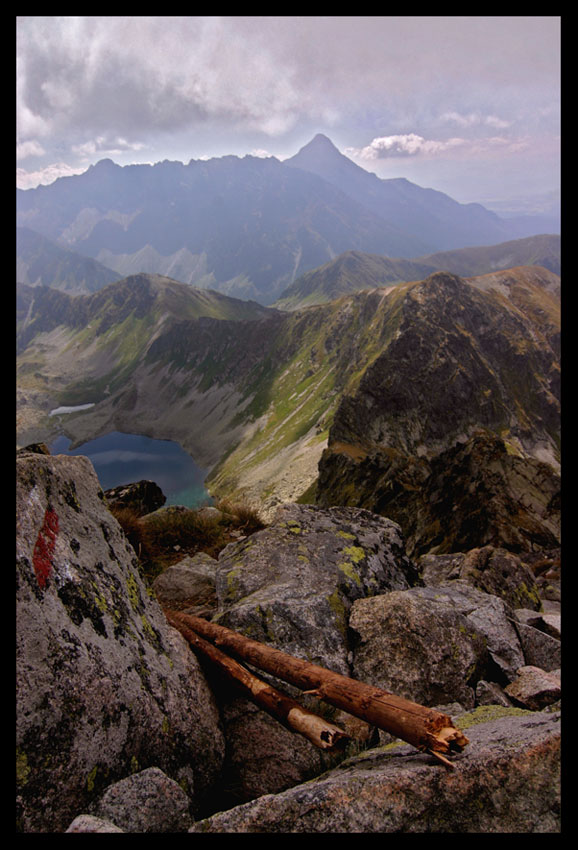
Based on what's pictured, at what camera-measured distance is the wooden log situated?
16.5 feet

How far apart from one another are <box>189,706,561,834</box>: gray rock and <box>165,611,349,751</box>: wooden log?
69 cm

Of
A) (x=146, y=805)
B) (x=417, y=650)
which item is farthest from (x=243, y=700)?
(x=417, y=650)

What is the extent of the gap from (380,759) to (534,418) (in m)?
174

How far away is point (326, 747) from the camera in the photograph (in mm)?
4922

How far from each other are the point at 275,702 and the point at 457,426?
14088 cm

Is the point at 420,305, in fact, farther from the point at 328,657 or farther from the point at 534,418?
the point at 328,657

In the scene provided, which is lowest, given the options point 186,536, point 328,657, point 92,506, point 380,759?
point 186,536

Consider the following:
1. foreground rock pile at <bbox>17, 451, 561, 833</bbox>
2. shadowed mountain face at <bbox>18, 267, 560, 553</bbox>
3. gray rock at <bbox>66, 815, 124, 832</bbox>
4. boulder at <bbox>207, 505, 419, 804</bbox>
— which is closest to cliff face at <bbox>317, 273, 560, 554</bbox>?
shadowed mountain face at <bbox>18, 267, 560, 553</bbox>

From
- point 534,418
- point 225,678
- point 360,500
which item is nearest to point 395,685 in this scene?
point 225,678

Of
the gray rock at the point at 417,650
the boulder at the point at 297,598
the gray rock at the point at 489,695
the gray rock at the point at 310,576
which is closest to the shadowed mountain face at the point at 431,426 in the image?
the gray rock at the point at 310,576

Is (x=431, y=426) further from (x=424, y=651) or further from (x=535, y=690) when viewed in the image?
(x=424, y=651)

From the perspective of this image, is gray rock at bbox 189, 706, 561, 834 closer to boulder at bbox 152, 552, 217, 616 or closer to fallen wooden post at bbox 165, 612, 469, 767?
fallen wooden post at bbox 165, 612, 469, 767

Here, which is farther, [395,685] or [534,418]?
[534,418]

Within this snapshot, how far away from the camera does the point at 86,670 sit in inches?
172
